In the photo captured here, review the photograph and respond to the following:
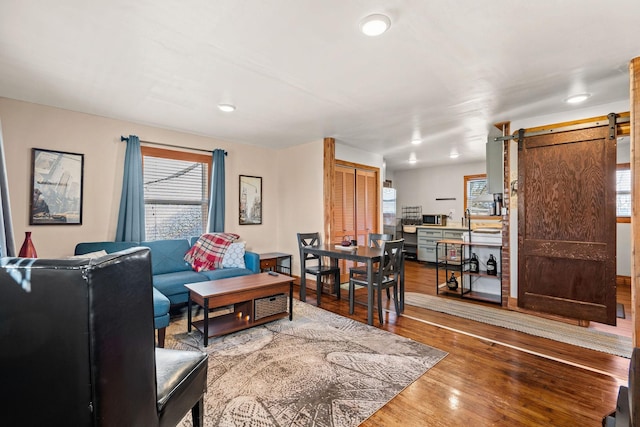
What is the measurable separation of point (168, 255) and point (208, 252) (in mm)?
498

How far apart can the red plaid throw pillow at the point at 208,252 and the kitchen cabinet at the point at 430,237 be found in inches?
192

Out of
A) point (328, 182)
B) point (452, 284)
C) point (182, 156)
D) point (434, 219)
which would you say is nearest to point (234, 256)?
point (182, 156)

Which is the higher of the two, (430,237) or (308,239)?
(308,239)

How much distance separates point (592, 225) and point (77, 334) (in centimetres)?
436

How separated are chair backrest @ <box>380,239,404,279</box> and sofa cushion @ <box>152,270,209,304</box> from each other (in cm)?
219

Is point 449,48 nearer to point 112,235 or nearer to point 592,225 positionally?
point 592,225

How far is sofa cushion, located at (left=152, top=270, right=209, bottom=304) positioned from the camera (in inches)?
135

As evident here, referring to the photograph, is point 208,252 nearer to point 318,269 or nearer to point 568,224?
point 318,269

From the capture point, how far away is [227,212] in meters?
4.93

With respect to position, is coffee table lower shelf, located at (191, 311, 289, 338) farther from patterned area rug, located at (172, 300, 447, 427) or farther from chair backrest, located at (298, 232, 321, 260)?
chair backrest, located at (298, 232, 321, 260)

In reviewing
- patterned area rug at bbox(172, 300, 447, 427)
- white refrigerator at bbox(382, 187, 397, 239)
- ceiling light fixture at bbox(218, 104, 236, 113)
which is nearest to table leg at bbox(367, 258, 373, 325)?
patterned area rug at bbox(172, 300, 447, 427)

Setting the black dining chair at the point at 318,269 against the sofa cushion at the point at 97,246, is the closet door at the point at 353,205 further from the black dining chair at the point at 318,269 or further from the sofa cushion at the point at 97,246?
the sofa cushion at the point at 97,246

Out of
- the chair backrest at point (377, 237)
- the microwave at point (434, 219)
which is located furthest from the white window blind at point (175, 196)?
the microwave at point (434, 219)

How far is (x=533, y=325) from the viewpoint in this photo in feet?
11.0
